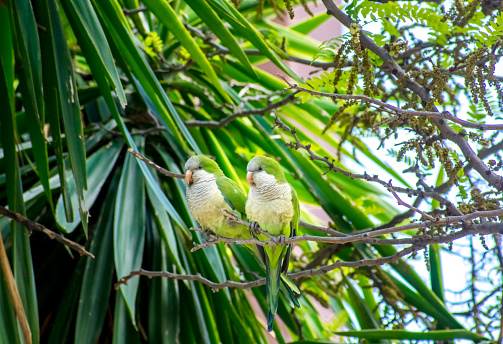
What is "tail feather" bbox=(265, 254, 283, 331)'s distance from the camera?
1449 mm

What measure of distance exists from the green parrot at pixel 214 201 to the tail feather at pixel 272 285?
33 mm

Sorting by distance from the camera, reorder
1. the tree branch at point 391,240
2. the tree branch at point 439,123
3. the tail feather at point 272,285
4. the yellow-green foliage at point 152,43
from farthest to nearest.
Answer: the yellow-green foliage at point 152,43
the tail feather at point 272,285
the tree branch at point 439,123
the tree branch at point 391,240

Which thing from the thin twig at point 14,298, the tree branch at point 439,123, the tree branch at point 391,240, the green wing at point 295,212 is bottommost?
the thin twig at point 14,298

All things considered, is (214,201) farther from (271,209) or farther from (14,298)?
(14,298)

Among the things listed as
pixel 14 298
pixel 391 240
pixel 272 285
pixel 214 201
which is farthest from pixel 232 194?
pixel 14 298

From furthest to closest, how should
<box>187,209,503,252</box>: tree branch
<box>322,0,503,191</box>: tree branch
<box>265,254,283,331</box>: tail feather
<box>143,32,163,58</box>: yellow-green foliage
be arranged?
<box>143,32,163,58</box>: yellow-green foliage
<box>265,254,283,331</box>: tail feather
<box>322,0,503,191</box>: tree branch
<box>187,209,503,252</box>: tree branch

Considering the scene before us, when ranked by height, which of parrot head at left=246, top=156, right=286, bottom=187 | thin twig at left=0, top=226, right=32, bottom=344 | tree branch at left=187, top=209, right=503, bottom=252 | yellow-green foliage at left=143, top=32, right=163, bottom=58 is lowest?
thin twig at left=0, top=226, right=32, bottom=344

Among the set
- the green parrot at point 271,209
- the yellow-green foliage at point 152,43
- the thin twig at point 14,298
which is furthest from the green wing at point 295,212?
the yellow-green foliage at point 152,43

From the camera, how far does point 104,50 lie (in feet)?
5.02

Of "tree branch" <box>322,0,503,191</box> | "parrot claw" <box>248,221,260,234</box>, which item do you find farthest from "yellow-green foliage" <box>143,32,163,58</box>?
"parrot claw" <box>248,221,260,234</box>

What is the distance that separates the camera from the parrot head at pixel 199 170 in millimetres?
1507

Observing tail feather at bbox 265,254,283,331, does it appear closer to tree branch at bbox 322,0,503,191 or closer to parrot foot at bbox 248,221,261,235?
parrot foot at bbox 248,221,261,235

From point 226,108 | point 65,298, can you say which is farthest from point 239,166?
point 65,298

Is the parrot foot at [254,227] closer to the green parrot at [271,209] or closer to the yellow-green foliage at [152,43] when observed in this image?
the green parrot at [271,209]
